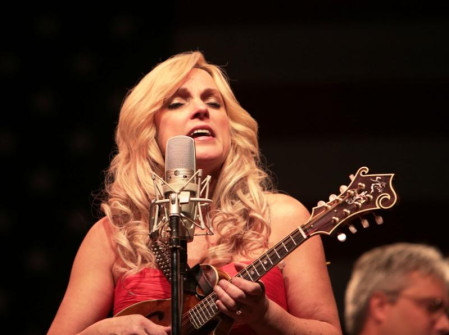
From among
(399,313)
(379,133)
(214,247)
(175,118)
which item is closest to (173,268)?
(399,313)

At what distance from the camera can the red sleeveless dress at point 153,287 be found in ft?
9.47

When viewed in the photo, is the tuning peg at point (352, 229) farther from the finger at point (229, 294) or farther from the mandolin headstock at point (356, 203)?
the finger at point (229, 294)

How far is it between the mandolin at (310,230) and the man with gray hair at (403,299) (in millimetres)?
319

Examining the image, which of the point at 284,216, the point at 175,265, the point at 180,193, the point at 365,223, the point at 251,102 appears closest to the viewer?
the point at 175,265

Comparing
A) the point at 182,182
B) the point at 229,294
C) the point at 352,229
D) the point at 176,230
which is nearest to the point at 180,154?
the point at 182,182

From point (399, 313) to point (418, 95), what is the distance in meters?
1.50

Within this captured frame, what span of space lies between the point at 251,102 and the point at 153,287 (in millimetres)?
1114

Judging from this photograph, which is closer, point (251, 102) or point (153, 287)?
point (153, 287)

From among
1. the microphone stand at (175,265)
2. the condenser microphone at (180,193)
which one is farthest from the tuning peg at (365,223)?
the microphone stand at (175,265)

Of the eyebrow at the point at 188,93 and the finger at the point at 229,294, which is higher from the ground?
the eyebrow at the point at 188,93

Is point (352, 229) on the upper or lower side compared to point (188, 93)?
lower

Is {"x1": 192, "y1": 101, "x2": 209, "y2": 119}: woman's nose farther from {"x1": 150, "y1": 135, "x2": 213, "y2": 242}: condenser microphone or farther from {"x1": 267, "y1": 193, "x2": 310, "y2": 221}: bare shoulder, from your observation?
{"x1": 150, "y1": 135, "x2": 213, "y2": 242}: condenser microphone

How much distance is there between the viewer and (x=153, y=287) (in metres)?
2.92

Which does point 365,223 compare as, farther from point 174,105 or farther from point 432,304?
point 174,105
